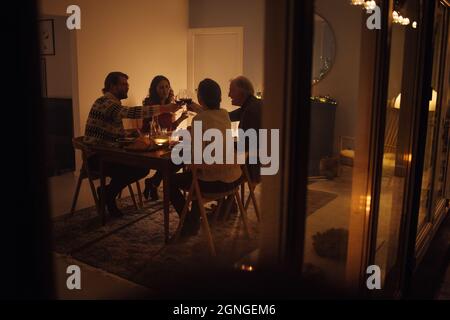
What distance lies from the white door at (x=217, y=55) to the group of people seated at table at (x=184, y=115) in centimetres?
241

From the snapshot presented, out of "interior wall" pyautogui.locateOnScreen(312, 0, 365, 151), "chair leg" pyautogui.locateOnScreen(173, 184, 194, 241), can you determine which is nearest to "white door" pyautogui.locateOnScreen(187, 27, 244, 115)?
"interior wall" pyautogui.locateOnScreen(312, 0, 365, 151)

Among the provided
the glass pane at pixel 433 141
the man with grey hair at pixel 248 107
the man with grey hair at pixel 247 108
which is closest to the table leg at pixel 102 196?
the man with grey hair at pixel 247 108

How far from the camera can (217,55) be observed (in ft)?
20.3

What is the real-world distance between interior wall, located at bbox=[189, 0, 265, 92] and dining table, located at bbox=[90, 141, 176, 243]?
2.90 metres

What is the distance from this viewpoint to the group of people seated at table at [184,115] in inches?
116

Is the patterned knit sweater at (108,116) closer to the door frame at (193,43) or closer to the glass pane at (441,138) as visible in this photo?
the glass pane at (441,138)

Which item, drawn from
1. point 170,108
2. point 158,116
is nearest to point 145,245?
point 170,108

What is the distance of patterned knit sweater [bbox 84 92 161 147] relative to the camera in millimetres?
3408

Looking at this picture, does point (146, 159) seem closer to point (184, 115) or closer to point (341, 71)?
point (184, 115)

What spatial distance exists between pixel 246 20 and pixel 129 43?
168 centimetres

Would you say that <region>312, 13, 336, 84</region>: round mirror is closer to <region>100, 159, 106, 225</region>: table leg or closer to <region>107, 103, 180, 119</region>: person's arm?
<region>107, 103, 180, 119</region>: person's arm
